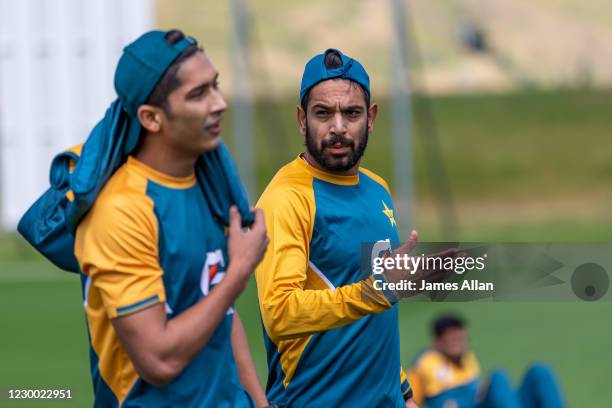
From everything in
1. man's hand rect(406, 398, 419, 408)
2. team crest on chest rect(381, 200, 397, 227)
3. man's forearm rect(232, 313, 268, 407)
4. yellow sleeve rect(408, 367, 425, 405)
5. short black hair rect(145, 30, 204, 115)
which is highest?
short black hair rect(145, 30, 204, 115)

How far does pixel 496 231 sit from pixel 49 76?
13410 mm

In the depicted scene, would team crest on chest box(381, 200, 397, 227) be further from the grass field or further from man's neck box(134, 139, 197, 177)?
the grass field

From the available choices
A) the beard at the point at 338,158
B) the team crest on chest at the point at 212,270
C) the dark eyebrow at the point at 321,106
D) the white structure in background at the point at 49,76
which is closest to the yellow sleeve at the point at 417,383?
the beard at the point at 338,158

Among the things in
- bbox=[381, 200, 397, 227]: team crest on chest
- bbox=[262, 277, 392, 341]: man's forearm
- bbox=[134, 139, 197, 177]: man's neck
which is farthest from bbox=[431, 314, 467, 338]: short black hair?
bbox=[134, 139, 197, 177]: man's neck

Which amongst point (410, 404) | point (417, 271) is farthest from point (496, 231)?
point (417, 271)

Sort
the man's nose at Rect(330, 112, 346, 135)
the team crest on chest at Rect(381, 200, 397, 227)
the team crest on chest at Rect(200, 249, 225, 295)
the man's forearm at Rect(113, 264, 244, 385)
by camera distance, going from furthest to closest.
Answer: the team crest on chest at Rect(381, 200, 397, 227) < the man's nose at Rect(330, 112, 346, 135) < the team crest on chest at Rect(200, 249, 225, 295) < the man's forearm at Rect(113, 264, 244, 385)

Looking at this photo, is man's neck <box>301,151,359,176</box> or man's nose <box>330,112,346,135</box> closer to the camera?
man's nose <box>330,112,346,135</box>

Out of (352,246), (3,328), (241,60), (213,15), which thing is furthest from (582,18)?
(352,246)

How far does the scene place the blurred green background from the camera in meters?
13.1

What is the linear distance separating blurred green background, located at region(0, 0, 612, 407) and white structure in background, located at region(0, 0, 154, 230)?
1745 mm

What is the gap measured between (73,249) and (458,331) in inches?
262

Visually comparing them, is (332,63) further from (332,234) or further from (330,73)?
(332,234)

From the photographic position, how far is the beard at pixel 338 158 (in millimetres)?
4676

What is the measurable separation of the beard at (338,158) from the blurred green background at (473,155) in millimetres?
5826
